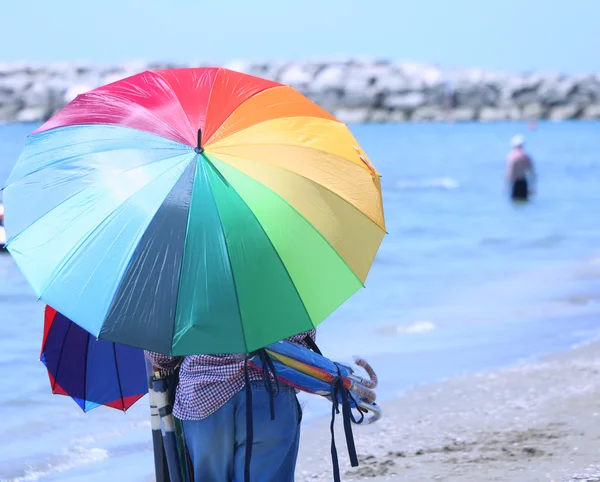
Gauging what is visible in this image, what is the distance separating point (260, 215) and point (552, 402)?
→ 356cm

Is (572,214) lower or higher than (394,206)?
lower

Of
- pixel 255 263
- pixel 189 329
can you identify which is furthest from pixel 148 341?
pixel 255 263

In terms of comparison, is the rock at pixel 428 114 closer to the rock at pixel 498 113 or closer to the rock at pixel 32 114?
the rock at pixel 498 113

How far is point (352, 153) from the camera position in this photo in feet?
9.17

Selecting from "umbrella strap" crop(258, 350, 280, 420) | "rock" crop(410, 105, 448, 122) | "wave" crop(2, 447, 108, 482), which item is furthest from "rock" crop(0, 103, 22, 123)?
"umbrella strap" crop(258, 350, 280, 420)

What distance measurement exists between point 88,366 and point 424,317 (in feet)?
20.3

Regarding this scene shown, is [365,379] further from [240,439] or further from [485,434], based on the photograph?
[485,434]

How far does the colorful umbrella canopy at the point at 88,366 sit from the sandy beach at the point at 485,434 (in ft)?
5.51

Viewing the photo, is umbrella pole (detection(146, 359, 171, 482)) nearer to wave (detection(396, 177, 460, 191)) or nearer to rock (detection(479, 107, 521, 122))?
wave (detection(396, 177, 460, 191))

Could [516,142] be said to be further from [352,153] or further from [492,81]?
[492,81]

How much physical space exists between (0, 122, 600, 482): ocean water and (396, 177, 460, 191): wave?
4.13 metres

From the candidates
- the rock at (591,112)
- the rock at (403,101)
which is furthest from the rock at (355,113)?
the rock at (591,112)

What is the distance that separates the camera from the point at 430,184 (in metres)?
26.6

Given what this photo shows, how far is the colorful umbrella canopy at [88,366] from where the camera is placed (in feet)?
A: 9.91
